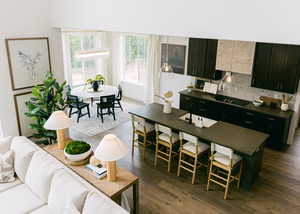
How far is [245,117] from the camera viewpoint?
619 cm

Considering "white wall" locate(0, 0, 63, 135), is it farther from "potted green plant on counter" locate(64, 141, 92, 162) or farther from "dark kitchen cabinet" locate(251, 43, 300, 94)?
"dark kitchen cabinet" locate(251, 43, 300, 94)

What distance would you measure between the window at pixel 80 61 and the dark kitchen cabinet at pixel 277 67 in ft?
19.4

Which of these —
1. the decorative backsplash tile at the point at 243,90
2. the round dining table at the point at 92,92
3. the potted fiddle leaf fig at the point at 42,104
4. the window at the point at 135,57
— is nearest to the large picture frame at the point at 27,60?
the potted fiddle leaf fig at the point at 42,104

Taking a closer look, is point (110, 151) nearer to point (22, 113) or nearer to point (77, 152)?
point (77, 152)

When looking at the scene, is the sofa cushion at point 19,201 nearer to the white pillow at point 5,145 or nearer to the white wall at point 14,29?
the white pillow at point 5,145

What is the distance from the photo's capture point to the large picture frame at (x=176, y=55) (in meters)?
7.64

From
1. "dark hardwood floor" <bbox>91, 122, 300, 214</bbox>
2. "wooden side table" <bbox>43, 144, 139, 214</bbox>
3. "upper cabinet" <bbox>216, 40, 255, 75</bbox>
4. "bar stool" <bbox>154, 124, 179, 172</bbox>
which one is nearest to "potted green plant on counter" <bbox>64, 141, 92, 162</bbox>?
"wooden side table" <bbox>43, 144, 139, 214</bbox>

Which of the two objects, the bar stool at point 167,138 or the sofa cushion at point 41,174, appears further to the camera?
the bar stool at point 167,138

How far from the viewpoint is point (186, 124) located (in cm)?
509

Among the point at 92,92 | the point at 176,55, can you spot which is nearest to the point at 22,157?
the point at 92,92

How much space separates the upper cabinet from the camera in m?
5.92

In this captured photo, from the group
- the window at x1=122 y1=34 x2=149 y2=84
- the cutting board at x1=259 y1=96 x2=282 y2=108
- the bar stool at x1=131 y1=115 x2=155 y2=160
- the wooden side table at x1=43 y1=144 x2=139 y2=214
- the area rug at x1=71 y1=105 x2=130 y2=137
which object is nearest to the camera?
the wooden side table at x1=43 y1=144 x2=139 y2=214

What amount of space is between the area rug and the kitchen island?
7.05 feet

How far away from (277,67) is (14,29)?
18.2 feet
